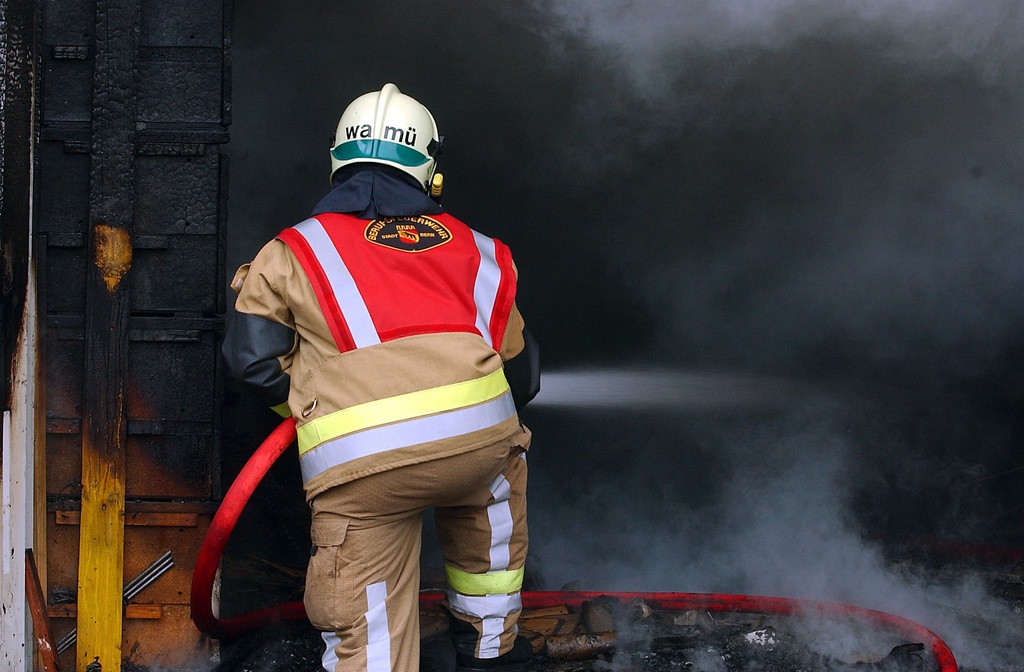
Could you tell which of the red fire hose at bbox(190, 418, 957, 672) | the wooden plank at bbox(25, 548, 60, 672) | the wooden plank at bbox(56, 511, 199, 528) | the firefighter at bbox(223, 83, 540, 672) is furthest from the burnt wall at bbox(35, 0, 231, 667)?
the firefighter at bbox(223, 83, 540, 672)

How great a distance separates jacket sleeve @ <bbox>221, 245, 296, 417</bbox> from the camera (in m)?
2.70

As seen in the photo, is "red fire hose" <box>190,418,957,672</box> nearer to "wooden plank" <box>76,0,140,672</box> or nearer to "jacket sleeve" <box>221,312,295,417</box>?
"jacket sleeve" <box>221,312,295,417</box>

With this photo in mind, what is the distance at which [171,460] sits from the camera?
10.9 feet

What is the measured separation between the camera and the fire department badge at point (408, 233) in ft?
9.02

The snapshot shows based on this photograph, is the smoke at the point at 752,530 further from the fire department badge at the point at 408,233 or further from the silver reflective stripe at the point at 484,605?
the fire department badge at the point at 408,233

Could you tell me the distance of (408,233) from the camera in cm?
279

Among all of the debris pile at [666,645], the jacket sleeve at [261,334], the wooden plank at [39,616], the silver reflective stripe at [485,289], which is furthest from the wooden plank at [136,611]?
the silver reflective stripe at [485,289]

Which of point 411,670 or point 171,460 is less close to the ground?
point 171,460

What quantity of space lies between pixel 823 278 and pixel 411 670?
4454 millimetres

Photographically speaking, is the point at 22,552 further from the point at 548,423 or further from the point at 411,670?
the point at 548,423

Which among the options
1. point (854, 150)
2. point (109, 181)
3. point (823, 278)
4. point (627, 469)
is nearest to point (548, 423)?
point (627, 469)

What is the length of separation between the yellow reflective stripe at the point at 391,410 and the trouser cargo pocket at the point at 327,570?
24 centimetres

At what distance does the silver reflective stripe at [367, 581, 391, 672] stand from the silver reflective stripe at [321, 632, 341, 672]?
0.37ft

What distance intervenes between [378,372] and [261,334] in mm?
403
